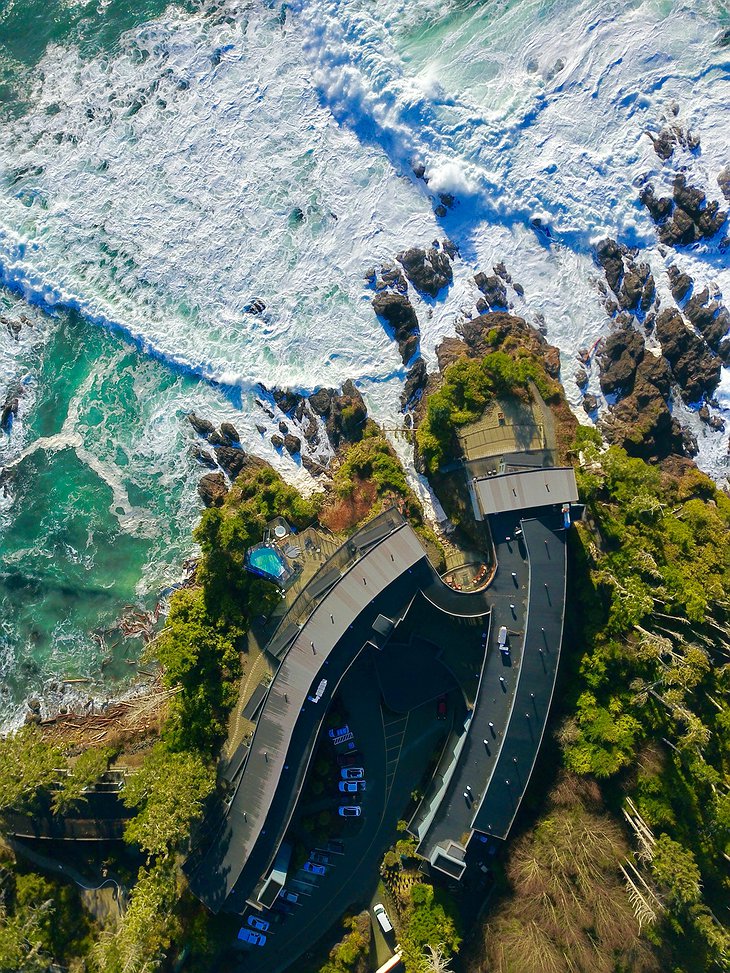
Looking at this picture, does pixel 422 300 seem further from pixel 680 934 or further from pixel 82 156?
pixel 680 934

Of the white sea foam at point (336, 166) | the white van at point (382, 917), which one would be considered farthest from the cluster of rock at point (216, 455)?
the white van at point (382, 917)

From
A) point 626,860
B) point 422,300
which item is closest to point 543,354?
point 422,300

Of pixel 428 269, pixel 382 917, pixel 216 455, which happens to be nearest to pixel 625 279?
pixel 428 269

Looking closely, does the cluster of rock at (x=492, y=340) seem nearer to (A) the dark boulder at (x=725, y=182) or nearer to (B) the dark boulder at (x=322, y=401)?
(B) the dark boulder at (x=322, y=401)

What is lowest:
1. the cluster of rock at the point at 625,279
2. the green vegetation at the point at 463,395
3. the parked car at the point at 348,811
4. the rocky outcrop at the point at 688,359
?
the parked car at the point at 348,811

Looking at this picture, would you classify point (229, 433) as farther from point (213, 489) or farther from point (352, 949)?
point (352, 949)
